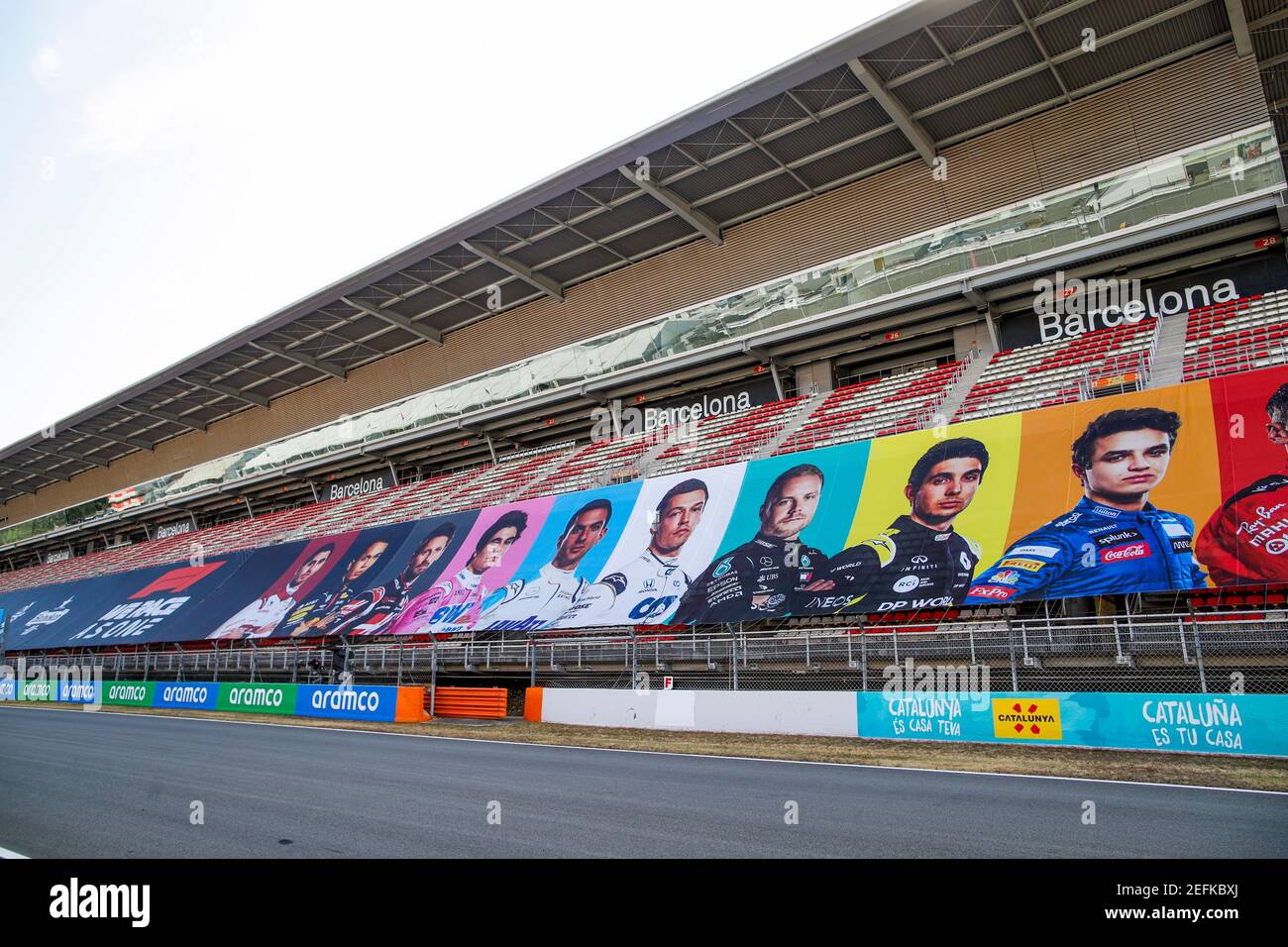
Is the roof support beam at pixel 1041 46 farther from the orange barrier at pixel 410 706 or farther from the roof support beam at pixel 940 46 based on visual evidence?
the orange barrier at pixel 410 706

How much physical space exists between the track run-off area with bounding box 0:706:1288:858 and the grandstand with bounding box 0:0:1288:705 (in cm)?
486

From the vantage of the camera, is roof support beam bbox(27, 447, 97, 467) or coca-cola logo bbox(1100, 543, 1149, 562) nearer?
coca-cola logo bbox(1100, 543, 1149, 562)

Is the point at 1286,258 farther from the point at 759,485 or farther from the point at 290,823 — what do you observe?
the point at 290,823

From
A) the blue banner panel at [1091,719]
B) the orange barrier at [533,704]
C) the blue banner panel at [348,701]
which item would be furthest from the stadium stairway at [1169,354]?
the blue banner panel at [348,701]

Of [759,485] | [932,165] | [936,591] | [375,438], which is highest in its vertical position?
[932,165]

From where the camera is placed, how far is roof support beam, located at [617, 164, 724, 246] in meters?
25.9

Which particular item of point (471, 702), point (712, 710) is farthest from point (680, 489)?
point (712, 710)

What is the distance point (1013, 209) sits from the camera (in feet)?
70.3

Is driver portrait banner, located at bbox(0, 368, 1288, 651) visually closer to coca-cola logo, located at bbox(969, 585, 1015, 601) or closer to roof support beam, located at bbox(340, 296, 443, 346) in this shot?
coca-cola logo, located at bbox(969, 585, 1015, 601)

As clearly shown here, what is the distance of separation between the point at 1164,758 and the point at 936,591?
4.81m

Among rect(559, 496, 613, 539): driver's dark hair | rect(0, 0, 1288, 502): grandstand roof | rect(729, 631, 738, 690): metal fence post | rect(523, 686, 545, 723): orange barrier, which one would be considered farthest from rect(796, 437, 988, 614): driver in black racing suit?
rect(0, 0, 1288, 502): grandstand roof

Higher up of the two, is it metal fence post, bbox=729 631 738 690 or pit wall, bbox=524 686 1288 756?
metal fence post, bbox=729 631 738 690

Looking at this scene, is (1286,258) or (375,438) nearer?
(1286,258)
